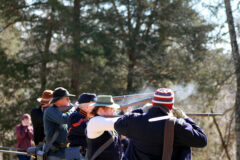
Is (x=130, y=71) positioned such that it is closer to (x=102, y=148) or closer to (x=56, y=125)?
(x=56, y=125)

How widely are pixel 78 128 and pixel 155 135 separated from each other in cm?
173

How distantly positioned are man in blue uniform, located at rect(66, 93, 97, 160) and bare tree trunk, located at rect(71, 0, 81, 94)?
9810 millimetres

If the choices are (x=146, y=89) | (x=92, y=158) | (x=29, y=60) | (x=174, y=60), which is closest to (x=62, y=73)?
(x=29, y=60)

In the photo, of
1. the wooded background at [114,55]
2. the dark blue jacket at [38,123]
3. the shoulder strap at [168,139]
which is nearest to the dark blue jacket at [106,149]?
the shoulder strap at [168,139]

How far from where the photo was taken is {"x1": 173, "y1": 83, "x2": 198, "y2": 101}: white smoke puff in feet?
46.4

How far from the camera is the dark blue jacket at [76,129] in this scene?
438 cm

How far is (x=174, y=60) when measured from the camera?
1457 cm

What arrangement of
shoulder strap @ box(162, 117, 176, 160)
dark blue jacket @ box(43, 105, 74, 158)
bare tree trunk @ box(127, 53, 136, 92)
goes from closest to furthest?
1. shoulder strap @ box(162, 117, 176, 160)
2. dark blue jacket @ box(43, 105, 74, 158)
3. bare tree trunk @ box(127, 53, 136, 92)

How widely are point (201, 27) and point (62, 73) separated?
723cm

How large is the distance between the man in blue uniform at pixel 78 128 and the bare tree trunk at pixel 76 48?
9.81 metres

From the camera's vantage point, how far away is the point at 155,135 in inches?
115

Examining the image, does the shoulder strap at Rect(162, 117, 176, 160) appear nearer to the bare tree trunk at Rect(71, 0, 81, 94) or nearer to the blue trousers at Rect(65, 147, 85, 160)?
the blue trousers at Rect(65, 147, 85, 160)

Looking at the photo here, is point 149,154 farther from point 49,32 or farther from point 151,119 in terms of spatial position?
point 49,32

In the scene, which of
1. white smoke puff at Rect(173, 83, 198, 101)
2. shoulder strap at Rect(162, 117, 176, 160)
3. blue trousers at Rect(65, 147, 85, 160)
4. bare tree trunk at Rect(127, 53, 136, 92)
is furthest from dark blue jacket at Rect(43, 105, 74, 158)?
bare tree trunk at Rect(127, 53, 136, 92)
